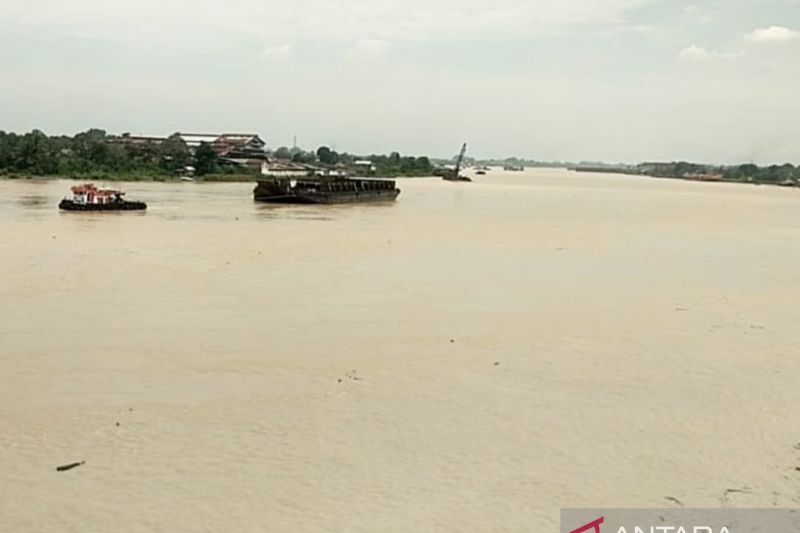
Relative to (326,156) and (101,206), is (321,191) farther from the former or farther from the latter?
(326,156)

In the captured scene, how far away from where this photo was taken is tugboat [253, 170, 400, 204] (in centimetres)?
3694

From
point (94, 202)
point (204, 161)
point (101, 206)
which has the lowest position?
point (101, 206)

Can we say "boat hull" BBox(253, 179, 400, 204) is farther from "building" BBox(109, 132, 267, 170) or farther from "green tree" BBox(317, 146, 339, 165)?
"green tree" BBox(317, 146, 339, 165)

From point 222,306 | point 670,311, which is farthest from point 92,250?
point 670,311

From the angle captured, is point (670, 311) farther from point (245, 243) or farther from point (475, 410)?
point (245, 243)

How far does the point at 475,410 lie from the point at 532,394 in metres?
0.75

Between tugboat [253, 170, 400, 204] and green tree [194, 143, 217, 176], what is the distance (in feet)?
66.8

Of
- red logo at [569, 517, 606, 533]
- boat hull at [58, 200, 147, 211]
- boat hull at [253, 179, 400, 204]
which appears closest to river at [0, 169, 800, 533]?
red logo at [569, 517, 606, 533]

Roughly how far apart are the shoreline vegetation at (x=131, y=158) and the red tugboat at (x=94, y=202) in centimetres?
2544

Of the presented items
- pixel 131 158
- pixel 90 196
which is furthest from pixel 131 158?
pixel 90 196

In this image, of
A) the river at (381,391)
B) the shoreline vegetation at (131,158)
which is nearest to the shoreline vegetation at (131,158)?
the shoreline vegetation at (131,158)

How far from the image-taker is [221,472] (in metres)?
5.04

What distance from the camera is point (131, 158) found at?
60.3m

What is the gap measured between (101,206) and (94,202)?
0.26m
